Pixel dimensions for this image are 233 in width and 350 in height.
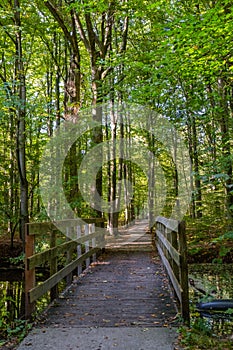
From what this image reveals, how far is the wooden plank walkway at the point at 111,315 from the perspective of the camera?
3.42 m

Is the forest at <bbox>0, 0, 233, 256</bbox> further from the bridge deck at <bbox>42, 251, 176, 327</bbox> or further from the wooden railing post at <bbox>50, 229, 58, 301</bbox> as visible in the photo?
the wooden railing post at <bbox>50, 229, 58, 301</bbox>

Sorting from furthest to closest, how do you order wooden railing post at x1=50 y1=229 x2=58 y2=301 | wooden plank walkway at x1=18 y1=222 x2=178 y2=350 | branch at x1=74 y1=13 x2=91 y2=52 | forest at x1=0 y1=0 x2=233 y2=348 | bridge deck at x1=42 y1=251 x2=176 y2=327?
branch at x1=74 y1=13 x2=91 y2=52 < forest at x1=0 y1=0 x2=233 y2=348 < wooden railing post at x1=50 y1=229 x2=58 y2=301 < bridge deck at x1=42 y1=251 x2=176 y2=327 < wooden plank walkway at x1=18 y1=222 x2=178 y2=350

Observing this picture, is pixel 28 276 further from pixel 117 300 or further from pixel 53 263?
pixel 117 300

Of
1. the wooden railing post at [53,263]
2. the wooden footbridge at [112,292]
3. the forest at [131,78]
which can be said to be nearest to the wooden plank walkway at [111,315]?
the wooden footbridge at [112,292]

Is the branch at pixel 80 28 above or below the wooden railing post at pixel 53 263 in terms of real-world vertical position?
above

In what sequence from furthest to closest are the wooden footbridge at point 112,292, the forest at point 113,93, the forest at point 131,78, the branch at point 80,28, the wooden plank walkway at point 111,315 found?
the branch at point 80,28 → the forest at point 113,93 → the forest at point 131,78 → the wooden footbridge at point 112,292 → the wooden plank walkway at point 111,315

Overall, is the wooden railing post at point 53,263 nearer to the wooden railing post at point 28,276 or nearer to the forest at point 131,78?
the wooden railing post at point 28,276

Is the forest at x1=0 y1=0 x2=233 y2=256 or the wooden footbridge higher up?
the forest at x1=0 y1=0 x2=233 y2=256

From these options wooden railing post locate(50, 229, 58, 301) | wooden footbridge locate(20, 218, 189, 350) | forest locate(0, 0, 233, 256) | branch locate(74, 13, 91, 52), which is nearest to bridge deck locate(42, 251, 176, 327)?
wooden footbridge locate(20, 218, 189, 350)

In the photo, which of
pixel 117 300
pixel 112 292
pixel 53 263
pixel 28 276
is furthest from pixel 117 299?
pixel 28 276

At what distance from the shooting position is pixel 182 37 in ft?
24.7

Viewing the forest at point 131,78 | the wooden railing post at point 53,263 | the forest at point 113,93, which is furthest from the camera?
the forest at point 113,93

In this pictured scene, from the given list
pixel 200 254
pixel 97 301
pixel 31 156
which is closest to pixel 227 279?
pixel 200 254

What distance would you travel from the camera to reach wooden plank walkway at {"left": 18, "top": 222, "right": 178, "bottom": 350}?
3.42m
